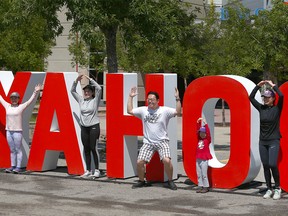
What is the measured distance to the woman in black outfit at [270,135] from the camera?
11039 millimetres

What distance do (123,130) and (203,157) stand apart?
1.86 m

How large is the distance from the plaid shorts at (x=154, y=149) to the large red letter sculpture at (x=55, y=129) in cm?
179

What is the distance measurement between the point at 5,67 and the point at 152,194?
1931cm

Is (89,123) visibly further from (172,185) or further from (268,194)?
(268,194)

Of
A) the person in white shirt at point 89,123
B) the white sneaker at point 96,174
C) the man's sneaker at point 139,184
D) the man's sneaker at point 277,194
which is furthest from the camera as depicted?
the white sneaker at point 96,174

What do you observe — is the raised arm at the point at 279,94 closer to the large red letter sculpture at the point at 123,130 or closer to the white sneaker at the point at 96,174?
the large red letter sculpture at the point at 123,130

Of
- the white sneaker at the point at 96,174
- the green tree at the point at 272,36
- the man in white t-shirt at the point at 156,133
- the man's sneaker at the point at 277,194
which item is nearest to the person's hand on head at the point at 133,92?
the man in white t-shirt at the point at 156,133

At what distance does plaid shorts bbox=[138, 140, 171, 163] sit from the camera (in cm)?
1198

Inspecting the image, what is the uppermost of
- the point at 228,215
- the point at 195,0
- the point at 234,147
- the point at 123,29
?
the point at 195,0

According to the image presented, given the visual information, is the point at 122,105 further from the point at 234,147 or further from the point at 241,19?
the point at 241,19

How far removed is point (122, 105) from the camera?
42.7ft

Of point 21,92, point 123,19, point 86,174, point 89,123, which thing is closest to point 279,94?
point 89,123

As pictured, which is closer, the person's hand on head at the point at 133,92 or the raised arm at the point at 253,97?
the raised arm at the point at 253,97

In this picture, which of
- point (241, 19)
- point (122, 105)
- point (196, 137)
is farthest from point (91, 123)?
point (241, 19)
